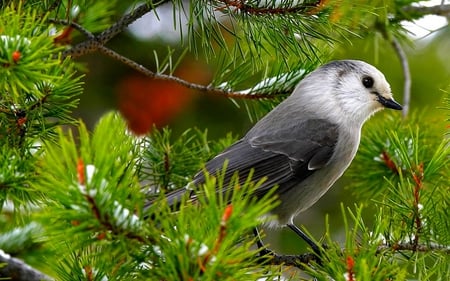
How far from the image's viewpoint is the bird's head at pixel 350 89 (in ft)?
10.2

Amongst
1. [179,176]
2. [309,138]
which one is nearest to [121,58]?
[179,176]

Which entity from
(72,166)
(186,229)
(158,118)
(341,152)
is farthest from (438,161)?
(158,118)

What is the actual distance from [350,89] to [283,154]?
48 cm

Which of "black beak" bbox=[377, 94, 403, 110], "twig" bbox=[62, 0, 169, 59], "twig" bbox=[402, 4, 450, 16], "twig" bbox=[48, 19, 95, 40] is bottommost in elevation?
"black beak" bbox=[377, 94, 403, 110]

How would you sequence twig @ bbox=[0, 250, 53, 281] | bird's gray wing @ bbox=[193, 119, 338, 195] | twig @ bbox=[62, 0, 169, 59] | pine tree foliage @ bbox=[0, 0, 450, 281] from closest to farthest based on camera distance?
pine tree foliage @ bbox=[0, 0, 450, 281] → twig @ bbox=[0, 250, 53, 281] → twig @ bbox=[62, 0, 169, 59] → bird's gray wing @ bbox=[193, 119, 338, 195]

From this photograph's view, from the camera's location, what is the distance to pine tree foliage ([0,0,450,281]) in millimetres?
1481

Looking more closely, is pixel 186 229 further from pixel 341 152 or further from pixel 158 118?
pixel 158 118

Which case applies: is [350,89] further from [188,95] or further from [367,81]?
[188,95]

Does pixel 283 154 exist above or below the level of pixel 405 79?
above

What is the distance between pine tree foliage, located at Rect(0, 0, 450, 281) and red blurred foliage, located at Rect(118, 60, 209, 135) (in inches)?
62.6

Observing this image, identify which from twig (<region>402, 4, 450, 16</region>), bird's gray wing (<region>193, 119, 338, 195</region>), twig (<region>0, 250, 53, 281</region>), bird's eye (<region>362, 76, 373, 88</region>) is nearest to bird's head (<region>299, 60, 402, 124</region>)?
bird's eye (<region>362, 76, 373, 88</region>)

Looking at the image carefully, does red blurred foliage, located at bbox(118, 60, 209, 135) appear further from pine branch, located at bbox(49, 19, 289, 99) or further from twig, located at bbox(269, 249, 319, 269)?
twig, located at bbox(269, 249, 319, 269)

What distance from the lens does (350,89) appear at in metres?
3.18

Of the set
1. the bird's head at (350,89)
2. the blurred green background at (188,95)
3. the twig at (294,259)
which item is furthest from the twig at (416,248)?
the blurred green background at (188,95)
